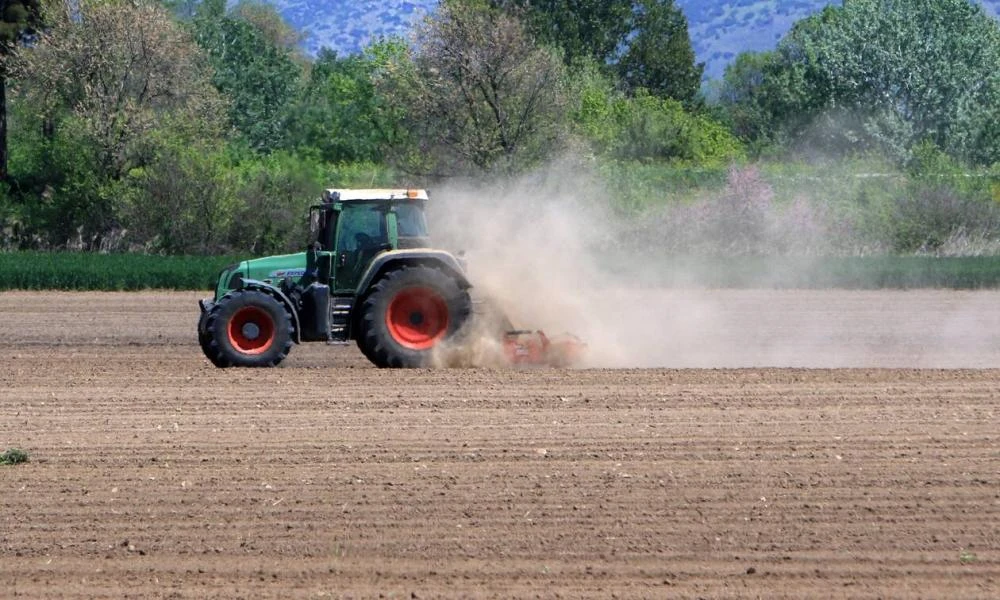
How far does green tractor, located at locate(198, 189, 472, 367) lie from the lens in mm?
15086

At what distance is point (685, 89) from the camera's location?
66500 mm

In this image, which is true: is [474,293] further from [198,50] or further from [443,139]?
[198,50]

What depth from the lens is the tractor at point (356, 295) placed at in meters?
15.1

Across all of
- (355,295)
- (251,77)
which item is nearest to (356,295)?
(355,295)

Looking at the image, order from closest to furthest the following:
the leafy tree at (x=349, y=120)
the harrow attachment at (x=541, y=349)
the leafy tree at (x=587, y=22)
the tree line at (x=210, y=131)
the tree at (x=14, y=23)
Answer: the harrow attachment at (x=541, y=349)
the tree line at (x=210, y=131)
the tree at (x=14, y=23)
the leafy tree at (x=349, y=120)
the leafy tree at (x=587, y=22)

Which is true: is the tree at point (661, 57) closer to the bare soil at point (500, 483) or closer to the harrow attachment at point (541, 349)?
the harrow attachment at point (541, 349)

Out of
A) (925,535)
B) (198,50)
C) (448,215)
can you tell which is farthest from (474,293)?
(198,50)

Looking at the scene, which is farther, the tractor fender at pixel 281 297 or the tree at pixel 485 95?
the tree at pixel 485 95

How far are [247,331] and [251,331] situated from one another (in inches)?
1.8

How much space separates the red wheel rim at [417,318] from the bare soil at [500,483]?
0.47 metres

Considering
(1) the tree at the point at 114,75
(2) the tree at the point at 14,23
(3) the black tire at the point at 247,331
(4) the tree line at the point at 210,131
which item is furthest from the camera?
(2) the tree at the point at 14,23

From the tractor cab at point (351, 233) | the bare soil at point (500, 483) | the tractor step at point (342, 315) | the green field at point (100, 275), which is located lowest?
the bare soil at point (500, 483)

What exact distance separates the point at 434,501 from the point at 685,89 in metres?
59.4

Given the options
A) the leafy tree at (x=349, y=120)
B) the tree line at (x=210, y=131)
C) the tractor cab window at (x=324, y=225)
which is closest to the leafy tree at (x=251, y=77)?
the leafy tree at (x=349, y=120)
